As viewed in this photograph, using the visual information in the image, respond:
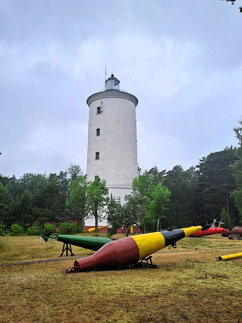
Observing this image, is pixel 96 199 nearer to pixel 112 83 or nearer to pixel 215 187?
pixel 112 83

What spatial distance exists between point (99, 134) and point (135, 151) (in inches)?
253

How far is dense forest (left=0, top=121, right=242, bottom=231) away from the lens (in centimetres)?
3662

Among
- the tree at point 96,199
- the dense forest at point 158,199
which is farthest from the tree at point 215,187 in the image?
the tree at point 96,199

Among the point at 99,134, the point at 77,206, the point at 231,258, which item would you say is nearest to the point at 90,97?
the point at 99,134

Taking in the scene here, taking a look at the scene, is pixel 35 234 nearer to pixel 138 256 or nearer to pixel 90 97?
pixel 90 97

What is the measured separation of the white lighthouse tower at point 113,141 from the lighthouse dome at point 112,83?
133 centimetres

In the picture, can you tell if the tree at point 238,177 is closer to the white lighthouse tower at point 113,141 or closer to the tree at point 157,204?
the tree at point 157,204

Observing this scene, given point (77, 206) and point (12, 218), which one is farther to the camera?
point (12, 218)

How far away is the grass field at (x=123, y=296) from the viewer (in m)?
5.47

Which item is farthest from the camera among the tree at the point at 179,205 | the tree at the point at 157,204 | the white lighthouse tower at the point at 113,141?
the tree at the point at 179,205

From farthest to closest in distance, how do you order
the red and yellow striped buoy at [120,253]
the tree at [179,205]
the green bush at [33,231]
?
the tree at [179,205], the green bush at [33,231], the red and yellow striped buoy at [120,253]

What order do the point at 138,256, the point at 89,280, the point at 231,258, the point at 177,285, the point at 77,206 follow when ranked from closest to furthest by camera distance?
the point at 177,285, the point at 89,280, the point at 138,256, the point at 231,258, the point at 77,206

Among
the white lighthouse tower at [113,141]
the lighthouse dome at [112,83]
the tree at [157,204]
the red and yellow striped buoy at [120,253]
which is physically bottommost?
the red and yellow striped buoy at [120,253]

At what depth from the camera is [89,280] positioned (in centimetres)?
863
